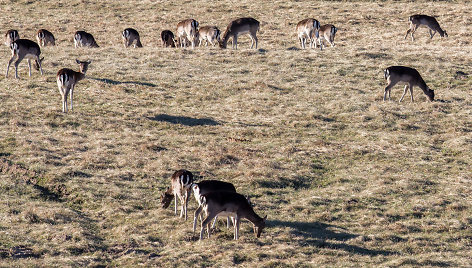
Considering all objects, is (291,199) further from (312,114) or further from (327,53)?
(327,53)

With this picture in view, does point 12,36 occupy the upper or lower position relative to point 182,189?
upper

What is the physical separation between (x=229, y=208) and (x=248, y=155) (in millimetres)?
7590

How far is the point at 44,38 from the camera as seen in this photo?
148 feet

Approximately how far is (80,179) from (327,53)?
22.8 metres

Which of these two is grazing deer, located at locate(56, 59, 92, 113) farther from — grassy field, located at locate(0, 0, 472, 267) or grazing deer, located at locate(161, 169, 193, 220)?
grazing deer, located at locate(161, 169, 193, 220)

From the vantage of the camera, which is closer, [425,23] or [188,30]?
[188,30]

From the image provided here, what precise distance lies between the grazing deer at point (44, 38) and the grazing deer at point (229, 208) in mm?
31327

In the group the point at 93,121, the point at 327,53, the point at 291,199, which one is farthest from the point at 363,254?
the point at 327,53

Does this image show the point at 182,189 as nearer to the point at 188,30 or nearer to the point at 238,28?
the point at 238,28

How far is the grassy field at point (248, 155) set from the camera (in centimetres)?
1745

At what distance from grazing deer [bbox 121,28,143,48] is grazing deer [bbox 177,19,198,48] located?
3182 mm

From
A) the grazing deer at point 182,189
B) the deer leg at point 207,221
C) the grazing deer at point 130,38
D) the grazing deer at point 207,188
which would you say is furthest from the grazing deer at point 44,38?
the deer leg at point 207,221

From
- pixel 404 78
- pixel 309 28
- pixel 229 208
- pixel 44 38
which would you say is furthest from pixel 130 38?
pixel 229 208

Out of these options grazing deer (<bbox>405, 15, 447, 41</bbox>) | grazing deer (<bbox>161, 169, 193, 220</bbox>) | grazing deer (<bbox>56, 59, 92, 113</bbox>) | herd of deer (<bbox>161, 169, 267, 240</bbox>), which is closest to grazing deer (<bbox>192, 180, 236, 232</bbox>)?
herd of deer (<bbox>161, 169, 267, 240</bbox>)
